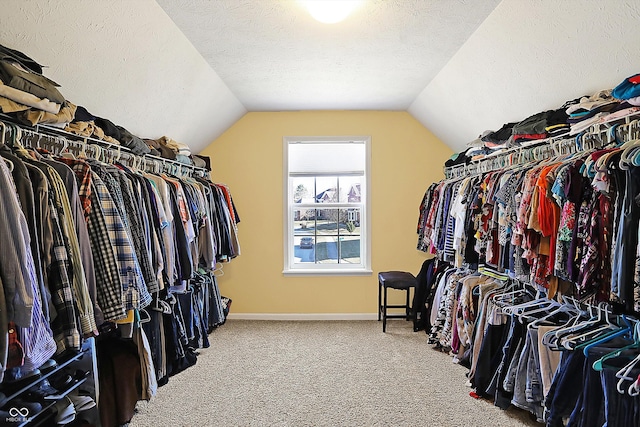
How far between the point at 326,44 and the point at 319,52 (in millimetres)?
154

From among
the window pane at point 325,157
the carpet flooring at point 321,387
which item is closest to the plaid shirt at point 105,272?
the carpet flooring at point 321,387

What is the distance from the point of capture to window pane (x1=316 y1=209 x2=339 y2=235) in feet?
16.8

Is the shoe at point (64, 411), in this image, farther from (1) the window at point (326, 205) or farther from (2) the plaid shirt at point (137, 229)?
(1) the window at point (326, 205)

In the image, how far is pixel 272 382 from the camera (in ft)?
10.5

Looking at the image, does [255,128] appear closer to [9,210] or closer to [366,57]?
[366,57]

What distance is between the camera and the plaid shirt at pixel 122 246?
6.83ft

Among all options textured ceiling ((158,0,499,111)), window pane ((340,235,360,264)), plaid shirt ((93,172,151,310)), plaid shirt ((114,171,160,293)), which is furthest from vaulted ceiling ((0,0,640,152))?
window pane ((340,235,360,264))

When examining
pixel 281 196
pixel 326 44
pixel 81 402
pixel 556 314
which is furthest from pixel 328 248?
pixel 81 402

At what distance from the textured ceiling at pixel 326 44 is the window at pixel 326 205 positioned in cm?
80

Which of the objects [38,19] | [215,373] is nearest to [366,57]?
[38,19]

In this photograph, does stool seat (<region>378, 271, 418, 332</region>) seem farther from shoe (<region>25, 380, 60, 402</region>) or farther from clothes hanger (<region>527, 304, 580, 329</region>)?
shoe (<region>25, 380, 60, 402</region>)

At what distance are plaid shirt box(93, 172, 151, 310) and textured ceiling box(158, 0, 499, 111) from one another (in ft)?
3.53

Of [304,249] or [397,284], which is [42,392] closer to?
[397,284]

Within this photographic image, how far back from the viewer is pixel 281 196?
196 inches
